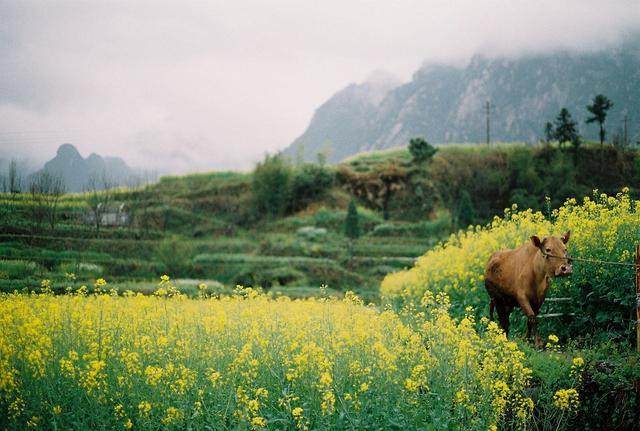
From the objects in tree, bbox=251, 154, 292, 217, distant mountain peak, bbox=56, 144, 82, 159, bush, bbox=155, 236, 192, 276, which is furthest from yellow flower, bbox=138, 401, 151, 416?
tree, bbox=251, 154, 292, 217

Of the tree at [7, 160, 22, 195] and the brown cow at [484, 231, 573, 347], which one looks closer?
the brown cow at [484, 231, 573, 347]

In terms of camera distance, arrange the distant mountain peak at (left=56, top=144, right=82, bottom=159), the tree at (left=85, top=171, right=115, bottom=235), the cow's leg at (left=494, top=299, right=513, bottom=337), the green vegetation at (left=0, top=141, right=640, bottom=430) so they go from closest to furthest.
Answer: the green vegetation at (left=0, top=141, right=640, bottom=430) → the distant mountain peak at (left=56, top=144, right=82, bottom=159) → the tree at (left=85, top=171, right=115, bottom=235) → the cow's leg at (left=494, top=299, right=513, bottom=337)

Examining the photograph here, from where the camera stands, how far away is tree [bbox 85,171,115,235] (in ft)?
21.8

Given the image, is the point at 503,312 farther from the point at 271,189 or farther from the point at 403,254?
the point at 271,189

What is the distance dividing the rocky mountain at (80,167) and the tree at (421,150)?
38684mm

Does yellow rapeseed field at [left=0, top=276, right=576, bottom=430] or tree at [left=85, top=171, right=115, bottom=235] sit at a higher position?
tree at [left=85, top=171, right=115, bottom=235]

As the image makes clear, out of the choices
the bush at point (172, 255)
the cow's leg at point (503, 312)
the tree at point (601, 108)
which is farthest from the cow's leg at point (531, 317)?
the bush at point (172, 255)

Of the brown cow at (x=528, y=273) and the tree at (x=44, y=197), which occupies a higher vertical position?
the tree at (x=44, y=197)

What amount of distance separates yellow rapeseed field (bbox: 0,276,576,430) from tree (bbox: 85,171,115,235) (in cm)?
150

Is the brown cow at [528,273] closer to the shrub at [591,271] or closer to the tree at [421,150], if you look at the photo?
the shrub at [591,271]

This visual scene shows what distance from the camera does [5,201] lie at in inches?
223

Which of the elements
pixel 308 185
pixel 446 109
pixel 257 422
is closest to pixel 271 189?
pixel 308 185

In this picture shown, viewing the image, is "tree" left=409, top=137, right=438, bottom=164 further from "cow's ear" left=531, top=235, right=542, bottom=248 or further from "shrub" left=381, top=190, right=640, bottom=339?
"cow's ear" left=531, top=235, right=542, bottom=248

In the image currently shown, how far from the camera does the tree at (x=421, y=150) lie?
143 ft
